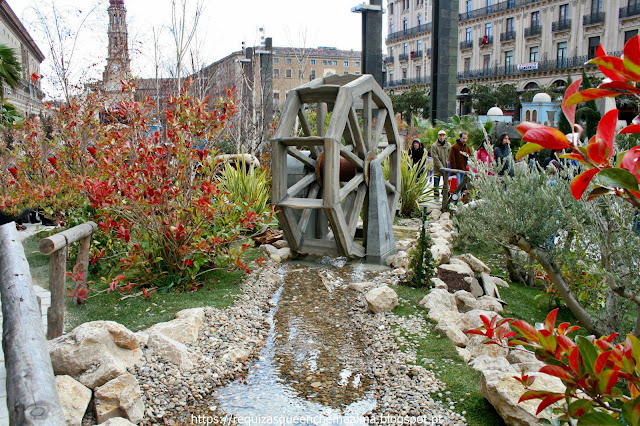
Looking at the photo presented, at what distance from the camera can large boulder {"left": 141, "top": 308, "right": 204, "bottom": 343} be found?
3982mm

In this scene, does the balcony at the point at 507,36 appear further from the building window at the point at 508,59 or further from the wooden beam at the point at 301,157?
the wooden beam at the point at 301,157

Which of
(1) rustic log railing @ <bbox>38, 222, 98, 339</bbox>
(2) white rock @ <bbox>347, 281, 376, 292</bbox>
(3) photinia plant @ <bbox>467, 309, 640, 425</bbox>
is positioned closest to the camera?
(3) photinia plant @ <bbox>467, 309, 640, 425</bbox>

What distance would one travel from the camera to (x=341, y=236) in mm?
6461

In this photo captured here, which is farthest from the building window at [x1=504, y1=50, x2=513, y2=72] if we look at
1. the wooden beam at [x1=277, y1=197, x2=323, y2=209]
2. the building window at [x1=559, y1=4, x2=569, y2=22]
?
the wooden beam at [x1=277, y1=197, x2=323, y2=209]

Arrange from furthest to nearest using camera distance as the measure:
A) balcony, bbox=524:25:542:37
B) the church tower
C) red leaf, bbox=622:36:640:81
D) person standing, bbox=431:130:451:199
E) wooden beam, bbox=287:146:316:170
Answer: balcony, bbox=524:25:542:37 → the church tower → person standing, bbox=431:130:451:199 → wooden beam, bbox=287:146:316:170 → red leaf, bbox=622:36:640:81

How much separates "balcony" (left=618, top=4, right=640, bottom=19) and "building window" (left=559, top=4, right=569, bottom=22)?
15.9ft

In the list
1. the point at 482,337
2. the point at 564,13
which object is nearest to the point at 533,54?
the point at 564,13

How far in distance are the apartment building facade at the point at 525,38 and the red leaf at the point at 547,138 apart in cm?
3647

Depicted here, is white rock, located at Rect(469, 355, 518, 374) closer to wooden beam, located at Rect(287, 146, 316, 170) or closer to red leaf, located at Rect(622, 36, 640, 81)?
red leaf, located at Rect(622, 36, 640, 81)

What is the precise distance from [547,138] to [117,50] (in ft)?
48.4

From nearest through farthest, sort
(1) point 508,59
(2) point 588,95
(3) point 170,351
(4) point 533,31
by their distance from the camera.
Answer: (2) point 588,95
(3) point 170,351
(4) point 533,31
(1) point 508,59

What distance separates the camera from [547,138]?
1179 mm

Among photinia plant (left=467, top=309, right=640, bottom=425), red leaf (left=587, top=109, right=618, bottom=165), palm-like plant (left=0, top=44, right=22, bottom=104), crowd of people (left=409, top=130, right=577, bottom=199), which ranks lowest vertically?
photinia plant (left=467, top=309, right=640, bottom=425)

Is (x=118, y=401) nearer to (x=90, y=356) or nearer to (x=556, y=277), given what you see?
(x=90, y=356)
